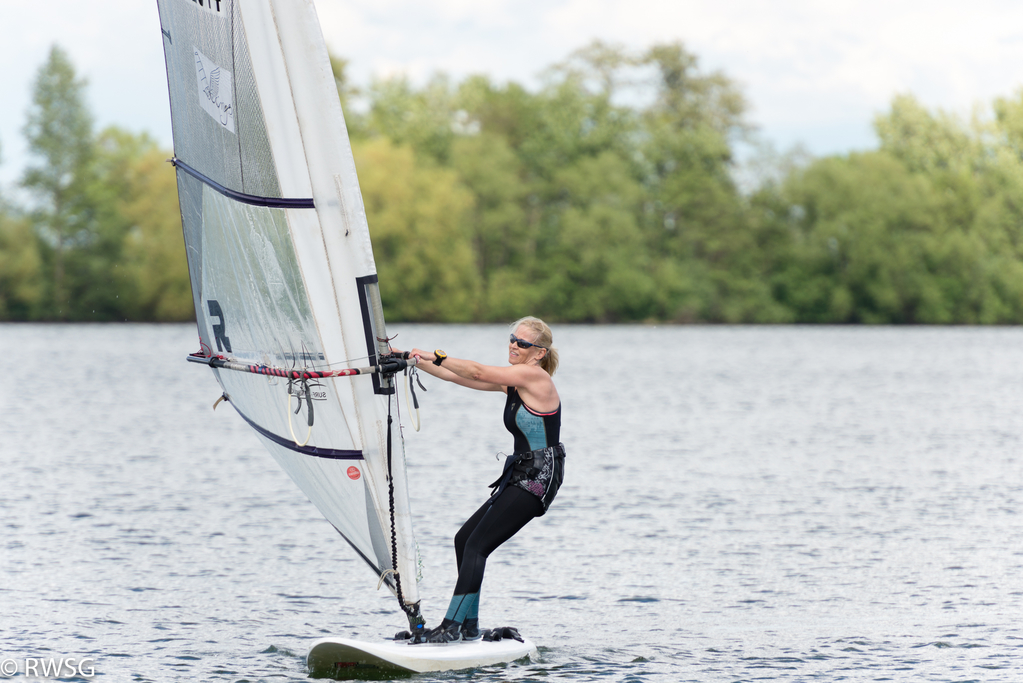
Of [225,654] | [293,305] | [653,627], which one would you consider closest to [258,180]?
[293,305]

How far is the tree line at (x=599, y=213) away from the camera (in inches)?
2544

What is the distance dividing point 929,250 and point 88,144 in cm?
4509

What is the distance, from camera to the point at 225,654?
8.79 metres

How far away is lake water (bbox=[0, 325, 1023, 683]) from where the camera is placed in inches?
353

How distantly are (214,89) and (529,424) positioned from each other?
2.59 m

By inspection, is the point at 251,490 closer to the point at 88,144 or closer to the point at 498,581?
the point at 498,581

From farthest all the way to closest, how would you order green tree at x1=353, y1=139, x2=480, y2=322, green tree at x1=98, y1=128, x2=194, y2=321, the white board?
green tree at x1=353, y1=139, x2=480, y2=322
green tree at x1=98, y1=128, x2=194, y2=321
the white board

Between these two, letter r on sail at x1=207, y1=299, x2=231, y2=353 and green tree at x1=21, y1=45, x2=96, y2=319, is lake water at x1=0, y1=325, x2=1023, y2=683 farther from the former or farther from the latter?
green tree at x1=21, y1=45, x2=96, y2=319

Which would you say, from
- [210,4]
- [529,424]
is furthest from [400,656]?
[210,4]

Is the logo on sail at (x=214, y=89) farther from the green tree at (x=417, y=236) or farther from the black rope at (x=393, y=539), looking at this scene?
the green tree at (x=417, y=236)

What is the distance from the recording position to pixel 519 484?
24.1 feet

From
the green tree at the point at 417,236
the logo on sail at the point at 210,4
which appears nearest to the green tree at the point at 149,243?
the green tree at the point at 417,236

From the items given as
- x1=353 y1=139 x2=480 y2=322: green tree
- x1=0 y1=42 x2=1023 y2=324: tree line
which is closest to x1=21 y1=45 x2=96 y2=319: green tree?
x1=0 y1=42 x2=1023 y2=324: tree line

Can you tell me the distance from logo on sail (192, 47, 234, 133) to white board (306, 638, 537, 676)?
310 centimetres
